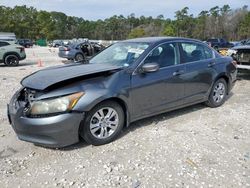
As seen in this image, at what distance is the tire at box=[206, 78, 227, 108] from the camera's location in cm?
590

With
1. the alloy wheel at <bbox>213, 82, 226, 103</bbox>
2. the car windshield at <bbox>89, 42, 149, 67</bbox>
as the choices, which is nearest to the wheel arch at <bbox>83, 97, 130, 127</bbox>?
the car windshield at <bbox>89, 42, 149, 67</bbox>

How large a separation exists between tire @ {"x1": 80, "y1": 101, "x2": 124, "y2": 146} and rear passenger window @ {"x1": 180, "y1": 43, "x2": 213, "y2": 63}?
69.6 inches

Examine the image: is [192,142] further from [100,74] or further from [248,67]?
[248,67]

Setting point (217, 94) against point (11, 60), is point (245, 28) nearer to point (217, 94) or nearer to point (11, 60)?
point (11, 60)

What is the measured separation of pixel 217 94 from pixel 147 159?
9.77ft

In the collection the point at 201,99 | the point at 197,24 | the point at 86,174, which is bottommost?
the point at 86,174

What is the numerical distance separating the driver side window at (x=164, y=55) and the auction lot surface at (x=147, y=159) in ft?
3.55

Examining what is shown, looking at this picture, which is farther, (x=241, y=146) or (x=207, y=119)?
(x=207, y=119)

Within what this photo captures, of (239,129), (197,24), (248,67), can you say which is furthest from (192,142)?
(197,24)

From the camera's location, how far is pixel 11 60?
15484 mm

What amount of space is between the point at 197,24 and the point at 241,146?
73.7m

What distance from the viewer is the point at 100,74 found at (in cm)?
418

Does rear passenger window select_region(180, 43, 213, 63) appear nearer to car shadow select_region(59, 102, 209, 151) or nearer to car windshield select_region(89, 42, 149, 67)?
car windshield select_region(89, 42, 149, 67)

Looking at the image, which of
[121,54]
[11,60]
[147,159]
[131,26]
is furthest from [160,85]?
[131,26]
